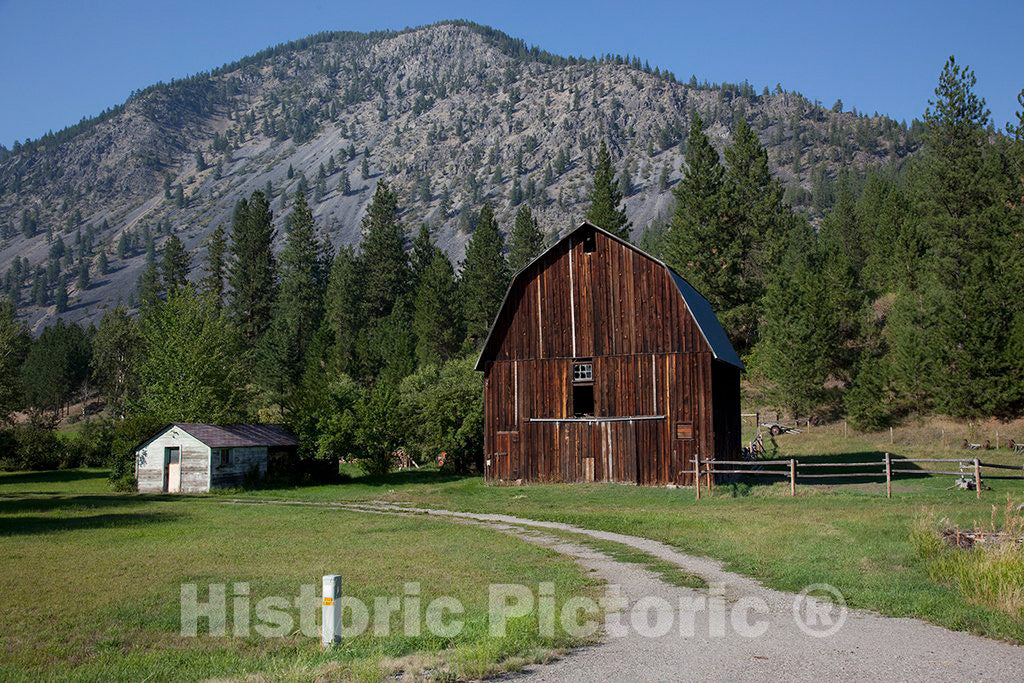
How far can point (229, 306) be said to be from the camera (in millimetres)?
103250

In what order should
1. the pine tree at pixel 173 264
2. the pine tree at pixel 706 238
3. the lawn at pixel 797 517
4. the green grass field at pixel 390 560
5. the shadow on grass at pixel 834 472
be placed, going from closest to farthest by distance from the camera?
1. the green grass field at pixel 390 560
2. the lawn at pixel 797 517
3. the shadow on grass at pixel 834 472
4. the pine tree at pixel 706 238
5. the pine tree at pixel 173 264

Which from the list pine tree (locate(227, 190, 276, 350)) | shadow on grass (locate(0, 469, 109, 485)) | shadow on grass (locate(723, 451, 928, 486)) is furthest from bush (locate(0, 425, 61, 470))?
shadow on grass (locate(723, 451, 928, 486))

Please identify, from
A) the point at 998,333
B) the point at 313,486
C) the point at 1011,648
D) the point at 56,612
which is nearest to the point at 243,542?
the point at 56,612

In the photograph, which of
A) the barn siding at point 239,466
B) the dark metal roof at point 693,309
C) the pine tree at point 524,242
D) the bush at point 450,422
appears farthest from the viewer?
the pine tree at point 524,242

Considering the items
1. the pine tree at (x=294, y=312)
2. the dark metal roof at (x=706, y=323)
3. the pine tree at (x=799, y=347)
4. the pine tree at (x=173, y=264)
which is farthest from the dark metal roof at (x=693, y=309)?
the pine tree at (x=173, y=264)

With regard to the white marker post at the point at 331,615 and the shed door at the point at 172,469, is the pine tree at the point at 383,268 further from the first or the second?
the white marker post at the point at 331,615

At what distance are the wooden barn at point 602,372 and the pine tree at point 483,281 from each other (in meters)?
43.4

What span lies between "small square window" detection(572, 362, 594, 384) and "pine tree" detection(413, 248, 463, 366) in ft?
137

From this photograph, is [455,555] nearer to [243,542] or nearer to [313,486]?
[243,542]

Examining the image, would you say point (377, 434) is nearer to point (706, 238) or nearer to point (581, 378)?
point (581, 378)

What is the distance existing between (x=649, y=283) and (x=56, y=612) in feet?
92.3

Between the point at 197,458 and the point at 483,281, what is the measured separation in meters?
44.7

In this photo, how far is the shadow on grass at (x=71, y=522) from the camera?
A: 25.9 meters

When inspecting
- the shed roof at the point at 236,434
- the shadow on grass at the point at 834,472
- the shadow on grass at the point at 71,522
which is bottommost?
the shadow on grass at the point at 71,522
